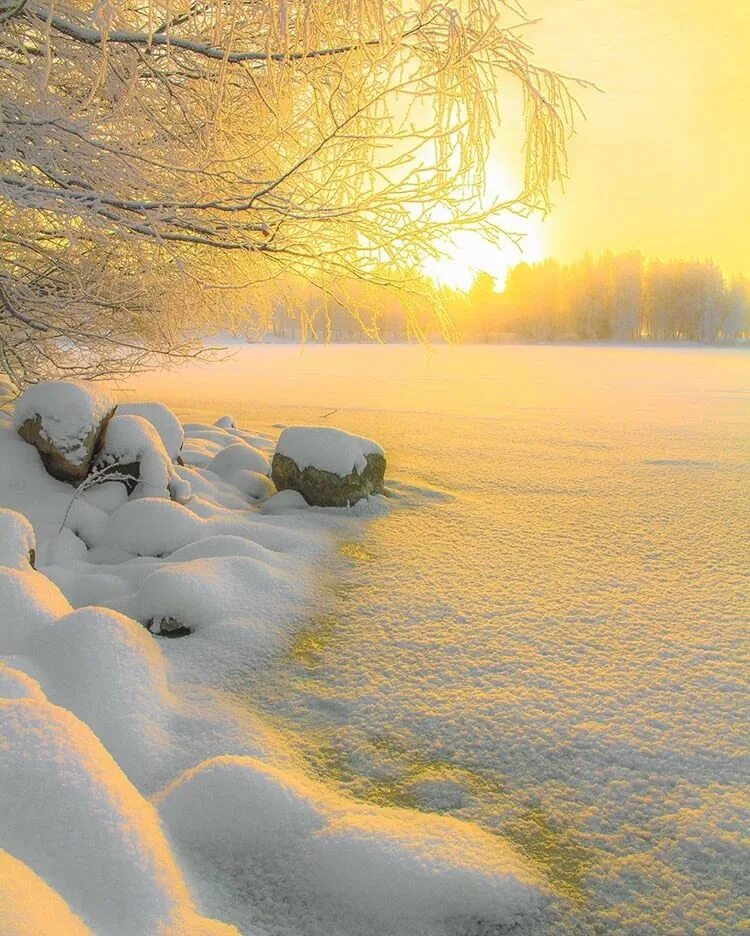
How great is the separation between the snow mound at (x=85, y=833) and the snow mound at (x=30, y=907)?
0.06m

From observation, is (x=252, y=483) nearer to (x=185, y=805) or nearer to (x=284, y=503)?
(x=284, y=503)

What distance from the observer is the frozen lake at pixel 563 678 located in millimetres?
1264

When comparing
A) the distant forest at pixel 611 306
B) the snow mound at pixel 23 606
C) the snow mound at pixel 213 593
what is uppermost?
the distant forest at pixel 611 306

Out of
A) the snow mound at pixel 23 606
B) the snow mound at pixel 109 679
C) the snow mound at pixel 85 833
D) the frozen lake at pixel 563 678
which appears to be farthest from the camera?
the snow mound at pixel 23 606

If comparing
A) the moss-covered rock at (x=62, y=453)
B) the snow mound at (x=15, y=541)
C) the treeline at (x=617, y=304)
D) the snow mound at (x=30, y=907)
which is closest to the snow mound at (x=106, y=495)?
the moss-covered rock at (x=62, y=453)

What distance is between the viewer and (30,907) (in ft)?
2.69

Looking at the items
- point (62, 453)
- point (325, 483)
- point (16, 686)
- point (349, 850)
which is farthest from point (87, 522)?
point (349, 850)

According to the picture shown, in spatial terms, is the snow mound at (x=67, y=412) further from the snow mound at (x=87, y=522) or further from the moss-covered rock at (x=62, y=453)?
the snow mound at (x=87, y=522)

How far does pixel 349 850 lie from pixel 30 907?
22.1 inches

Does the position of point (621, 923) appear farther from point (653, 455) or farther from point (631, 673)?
point (653, 455)

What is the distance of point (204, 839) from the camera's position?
123 cm

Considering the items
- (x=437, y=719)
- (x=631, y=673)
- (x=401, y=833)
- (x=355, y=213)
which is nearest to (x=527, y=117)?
(x=355, y=213)

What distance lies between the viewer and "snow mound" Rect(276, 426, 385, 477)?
11.9ft

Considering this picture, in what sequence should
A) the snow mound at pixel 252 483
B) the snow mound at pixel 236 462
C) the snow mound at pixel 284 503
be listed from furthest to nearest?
the snow mound at pixel 236 462 < the snow mound at pixel 252 483 < the snow mound at pixel 284 503
